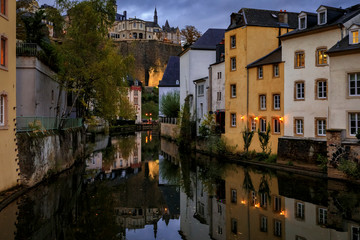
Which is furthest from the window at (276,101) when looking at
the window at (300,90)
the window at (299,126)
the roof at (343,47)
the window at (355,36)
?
the window at (355,36)

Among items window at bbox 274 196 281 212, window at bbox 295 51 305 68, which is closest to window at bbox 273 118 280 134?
window at bbox 295 51 305 68

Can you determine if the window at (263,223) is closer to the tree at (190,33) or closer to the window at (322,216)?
the window at (322,216)

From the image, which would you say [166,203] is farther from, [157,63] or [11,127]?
[157,63]

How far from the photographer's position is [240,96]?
95.0ft

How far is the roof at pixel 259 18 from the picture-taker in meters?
28.9

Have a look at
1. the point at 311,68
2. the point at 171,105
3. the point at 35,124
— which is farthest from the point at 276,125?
the point at 171,105

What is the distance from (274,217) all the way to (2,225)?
28.0 feet

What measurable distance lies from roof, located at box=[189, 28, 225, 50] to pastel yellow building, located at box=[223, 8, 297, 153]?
1174 cm

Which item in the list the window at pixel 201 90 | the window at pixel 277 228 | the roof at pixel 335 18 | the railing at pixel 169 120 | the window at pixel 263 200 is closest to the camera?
the window at pixel 277 228

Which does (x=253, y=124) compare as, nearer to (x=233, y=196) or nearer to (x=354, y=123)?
(x=354, y=123)

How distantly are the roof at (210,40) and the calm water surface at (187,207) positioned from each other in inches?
858

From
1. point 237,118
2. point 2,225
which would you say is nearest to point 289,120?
point 237,118

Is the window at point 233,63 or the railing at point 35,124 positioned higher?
the window at point 233,63

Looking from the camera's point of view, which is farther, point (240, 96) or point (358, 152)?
point (240, 96)
